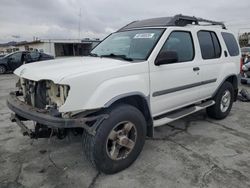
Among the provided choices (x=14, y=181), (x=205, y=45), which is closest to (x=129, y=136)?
(x=14, y=181)

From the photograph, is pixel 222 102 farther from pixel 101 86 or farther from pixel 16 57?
pixel 16 57

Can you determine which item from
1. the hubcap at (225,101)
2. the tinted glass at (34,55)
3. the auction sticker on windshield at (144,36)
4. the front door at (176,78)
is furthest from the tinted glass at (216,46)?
the tinted glass at (34,55)

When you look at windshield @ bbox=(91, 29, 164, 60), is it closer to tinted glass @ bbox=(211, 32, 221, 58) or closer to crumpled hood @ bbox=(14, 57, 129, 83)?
crumpled hood @ bbox=(14, 57, 129, 83)

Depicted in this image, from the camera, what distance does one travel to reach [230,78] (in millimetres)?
5441

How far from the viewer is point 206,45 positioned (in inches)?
180

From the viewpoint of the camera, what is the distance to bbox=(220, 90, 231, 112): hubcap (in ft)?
17.4

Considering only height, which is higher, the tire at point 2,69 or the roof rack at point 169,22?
the roof rack at point 169,22

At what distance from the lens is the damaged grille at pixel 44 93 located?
2708 mm

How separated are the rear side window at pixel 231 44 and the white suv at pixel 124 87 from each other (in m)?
0.32

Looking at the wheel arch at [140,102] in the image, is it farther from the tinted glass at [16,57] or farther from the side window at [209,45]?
the tinted glass at [16,57]

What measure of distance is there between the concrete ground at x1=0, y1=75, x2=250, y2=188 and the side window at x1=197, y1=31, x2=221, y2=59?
1511 millimetres

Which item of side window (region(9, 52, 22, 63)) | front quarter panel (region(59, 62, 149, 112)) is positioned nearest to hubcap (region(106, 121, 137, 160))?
front quarter panel (region(59, 62, 149, 112))

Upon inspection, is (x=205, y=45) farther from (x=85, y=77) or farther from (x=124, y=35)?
(x=85, y=77)

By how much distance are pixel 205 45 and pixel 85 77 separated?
2.86 meters
